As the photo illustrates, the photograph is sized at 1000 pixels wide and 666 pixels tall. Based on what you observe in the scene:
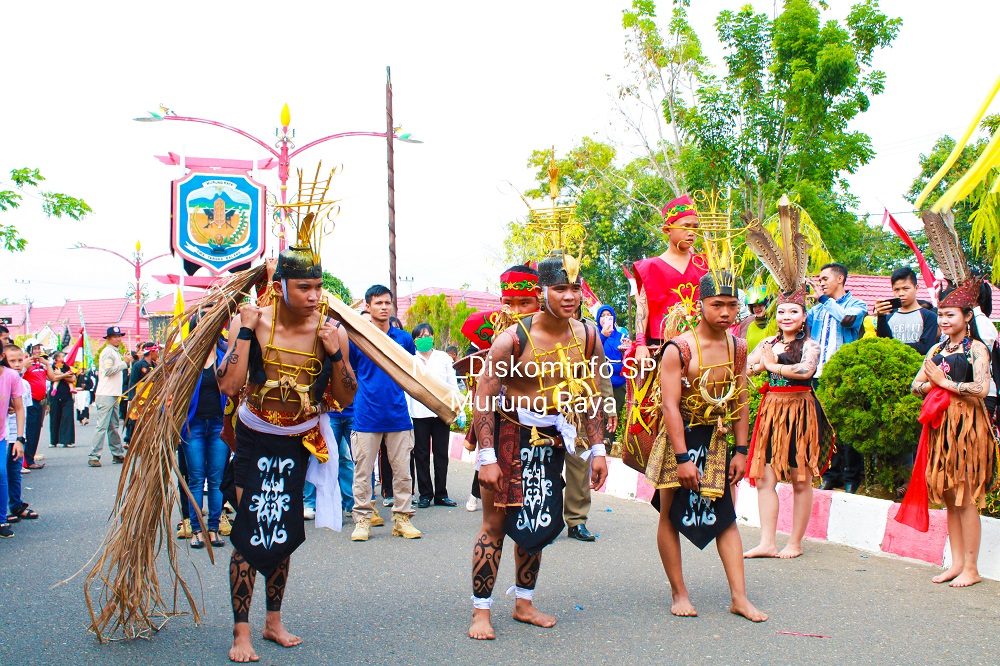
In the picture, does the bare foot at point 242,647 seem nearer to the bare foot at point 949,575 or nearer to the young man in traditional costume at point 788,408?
the young man in traditional costume at point 788,408

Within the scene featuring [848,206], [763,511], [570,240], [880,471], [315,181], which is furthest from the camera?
[848,206]

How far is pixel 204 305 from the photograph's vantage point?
192 inches

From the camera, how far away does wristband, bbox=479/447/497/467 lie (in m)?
4.64

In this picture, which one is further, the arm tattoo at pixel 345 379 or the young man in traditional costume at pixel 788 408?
the young man in traditional costume at pixel 788 408

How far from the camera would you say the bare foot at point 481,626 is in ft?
14.8

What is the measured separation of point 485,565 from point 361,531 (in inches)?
109

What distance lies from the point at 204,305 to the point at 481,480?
1815 millimetres

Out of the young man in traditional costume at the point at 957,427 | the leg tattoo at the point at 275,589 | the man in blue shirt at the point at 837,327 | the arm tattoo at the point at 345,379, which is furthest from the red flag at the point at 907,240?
the leg tattoo at the point at 275,589

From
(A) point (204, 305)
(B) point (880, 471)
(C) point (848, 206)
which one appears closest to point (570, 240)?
(A) point (204, 305)

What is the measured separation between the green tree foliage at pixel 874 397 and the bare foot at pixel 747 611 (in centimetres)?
303

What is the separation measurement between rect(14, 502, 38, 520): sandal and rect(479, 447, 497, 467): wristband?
5805mm

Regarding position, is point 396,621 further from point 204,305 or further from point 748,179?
point 748,179

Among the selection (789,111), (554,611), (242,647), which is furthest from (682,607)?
(789,111)

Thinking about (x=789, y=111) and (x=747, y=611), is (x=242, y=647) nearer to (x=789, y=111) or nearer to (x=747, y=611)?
(x=747, y=611)
